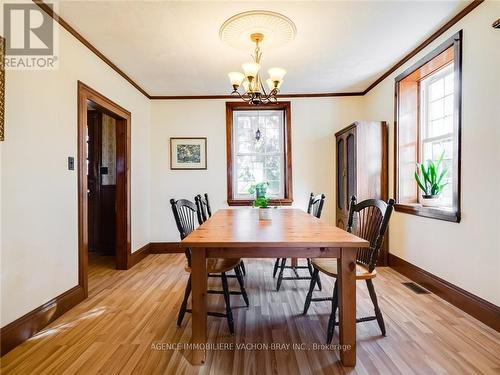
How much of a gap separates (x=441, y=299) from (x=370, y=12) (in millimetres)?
2648

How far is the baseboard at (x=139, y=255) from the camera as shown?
12.1ft

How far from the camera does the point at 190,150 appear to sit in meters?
4.43

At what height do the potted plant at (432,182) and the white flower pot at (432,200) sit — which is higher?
the potted plant at (432,182)

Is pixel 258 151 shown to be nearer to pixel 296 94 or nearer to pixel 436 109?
pixel 296 94

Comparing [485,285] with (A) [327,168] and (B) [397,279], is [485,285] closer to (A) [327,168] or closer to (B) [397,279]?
(B) [397,279]

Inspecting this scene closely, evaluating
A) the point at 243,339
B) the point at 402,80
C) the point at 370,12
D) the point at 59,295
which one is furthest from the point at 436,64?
the point at 59,295

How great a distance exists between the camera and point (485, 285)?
2104 mm

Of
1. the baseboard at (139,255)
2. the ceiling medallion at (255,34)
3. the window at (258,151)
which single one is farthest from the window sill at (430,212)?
the baseboard at (139,255)

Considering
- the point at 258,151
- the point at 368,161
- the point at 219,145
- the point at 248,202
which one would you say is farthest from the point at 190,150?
the point at 368,161

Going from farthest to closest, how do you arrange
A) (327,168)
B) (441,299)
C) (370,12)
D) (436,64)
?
(327,168) → (436,64) → (441,299) → (370,12)

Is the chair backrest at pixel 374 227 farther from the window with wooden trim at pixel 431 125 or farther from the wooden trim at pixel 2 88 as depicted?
the wooden trim at pixel 2 88

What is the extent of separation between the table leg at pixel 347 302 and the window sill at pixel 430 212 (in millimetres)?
1468

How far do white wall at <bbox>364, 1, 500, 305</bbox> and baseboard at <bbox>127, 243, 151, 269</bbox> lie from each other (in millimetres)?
3606

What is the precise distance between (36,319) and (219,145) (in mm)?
3128
